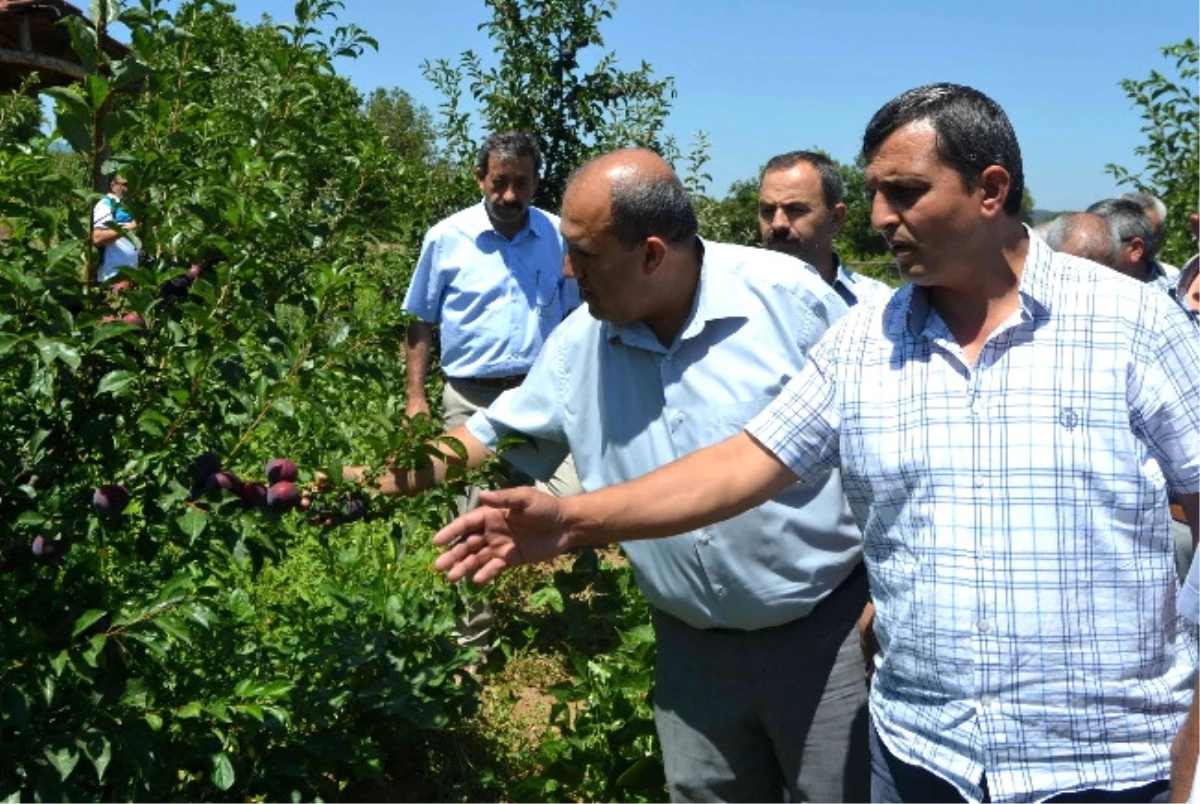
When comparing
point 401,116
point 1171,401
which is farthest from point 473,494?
point 401,116

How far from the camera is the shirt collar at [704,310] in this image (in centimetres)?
258

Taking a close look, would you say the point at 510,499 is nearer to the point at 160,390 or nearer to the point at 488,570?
the point at 488,570

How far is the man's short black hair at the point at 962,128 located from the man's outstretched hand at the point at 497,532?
76 centimetres

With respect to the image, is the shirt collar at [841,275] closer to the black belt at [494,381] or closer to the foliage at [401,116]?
the black belt at [494,381]

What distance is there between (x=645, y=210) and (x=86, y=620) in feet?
3.87

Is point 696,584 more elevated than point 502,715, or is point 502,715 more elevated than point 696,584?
point 696,584

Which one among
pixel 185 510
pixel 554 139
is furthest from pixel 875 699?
pixel 554 139

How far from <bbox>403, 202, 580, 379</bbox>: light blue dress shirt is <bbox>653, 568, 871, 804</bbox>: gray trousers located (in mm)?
2416

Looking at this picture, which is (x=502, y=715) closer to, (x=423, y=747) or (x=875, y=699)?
(x=423, y=747)

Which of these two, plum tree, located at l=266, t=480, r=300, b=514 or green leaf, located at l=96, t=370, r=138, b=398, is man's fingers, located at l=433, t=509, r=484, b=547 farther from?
green leaf, located at l=96, t=370, r=138, b=398

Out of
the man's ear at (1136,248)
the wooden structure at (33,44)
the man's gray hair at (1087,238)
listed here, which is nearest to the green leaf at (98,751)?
the man's gray hair at (1087,238)

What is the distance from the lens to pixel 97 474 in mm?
2506

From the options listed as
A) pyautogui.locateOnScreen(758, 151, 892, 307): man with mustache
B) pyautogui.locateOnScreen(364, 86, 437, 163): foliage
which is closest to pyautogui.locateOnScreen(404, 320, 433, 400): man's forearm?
pyautogui.locateOnScreen(758, 151, 892, 307): man with mustache

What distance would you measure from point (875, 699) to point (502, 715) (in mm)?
2355
